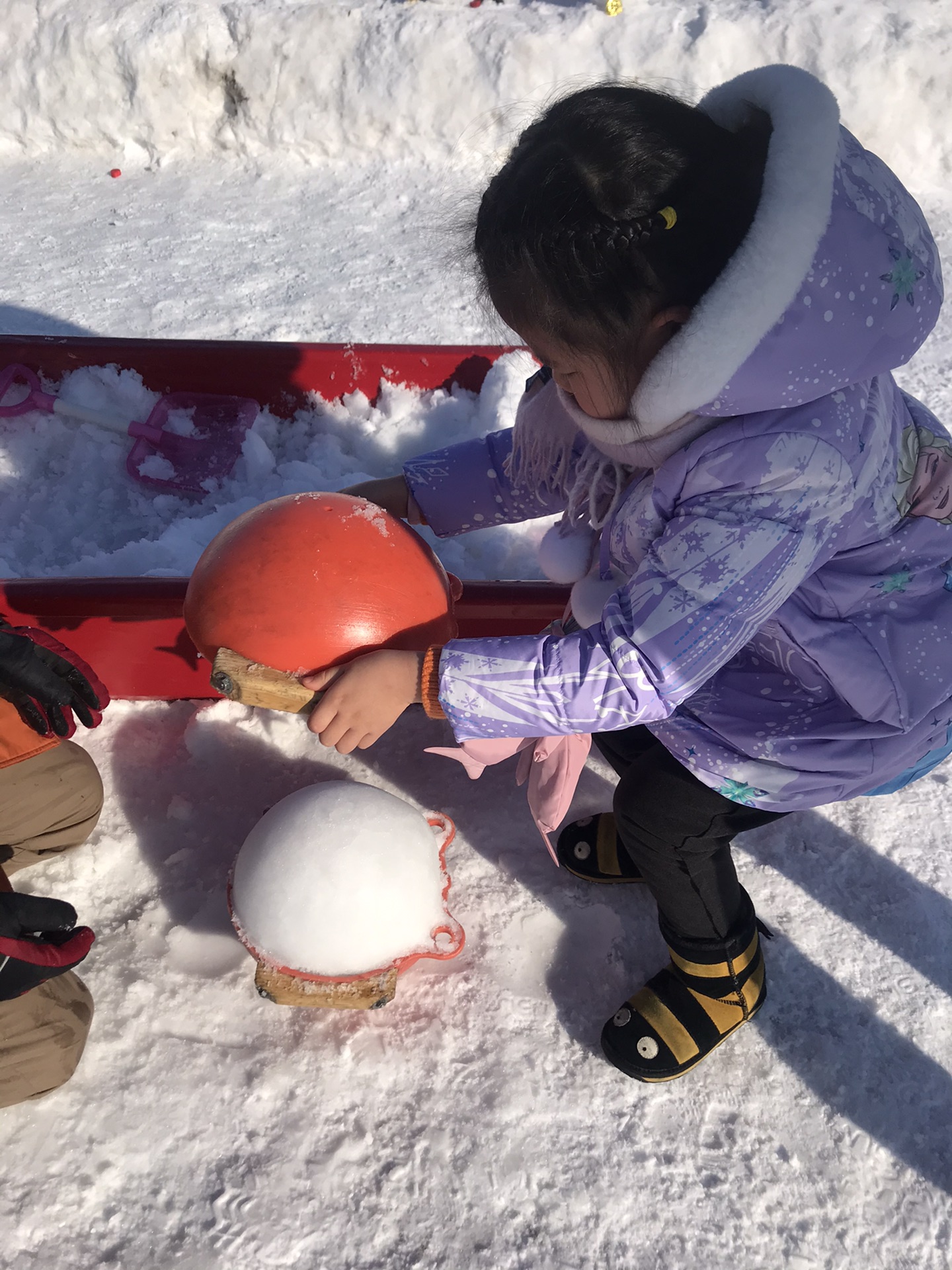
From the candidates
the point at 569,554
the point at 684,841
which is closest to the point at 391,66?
the point at 569,554

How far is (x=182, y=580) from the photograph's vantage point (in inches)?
64.3

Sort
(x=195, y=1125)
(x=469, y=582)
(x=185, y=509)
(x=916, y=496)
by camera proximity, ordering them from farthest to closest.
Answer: (x=185, y=509)
(x=469, y=582)
(x=195, y=1125)
(x=916, y=496)

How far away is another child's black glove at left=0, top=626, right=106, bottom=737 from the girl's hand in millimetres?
411

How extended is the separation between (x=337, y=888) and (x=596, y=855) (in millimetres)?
489

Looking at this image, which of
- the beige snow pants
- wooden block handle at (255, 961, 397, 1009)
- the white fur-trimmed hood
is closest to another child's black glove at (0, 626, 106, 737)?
the beige snow pants

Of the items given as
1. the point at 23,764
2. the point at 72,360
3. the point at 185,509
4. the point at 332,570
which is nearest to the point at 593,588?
the point at 332,570

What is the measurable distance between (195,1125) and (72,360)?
5.63 feet

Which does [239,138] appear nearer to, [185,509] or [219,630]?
[185,509]

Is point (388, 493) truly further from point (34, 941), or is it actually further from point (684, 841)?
point (34, 941)

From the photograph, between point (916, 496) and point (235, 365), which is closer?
point (916, 496)

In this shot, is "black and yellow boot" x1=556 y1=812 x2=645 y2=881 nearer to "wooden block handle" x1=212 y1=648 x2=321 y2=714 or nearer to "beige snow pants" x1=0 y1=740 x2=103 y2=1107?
"wooden block handle" x1=212 y1=648 x2=321 y2=714

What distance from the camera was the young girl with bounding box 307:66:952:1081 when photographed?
36.4 inches

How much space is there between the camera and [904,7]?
10.5ft

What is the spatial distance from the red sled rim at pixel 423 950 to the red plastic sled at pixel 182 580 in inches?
13.9
